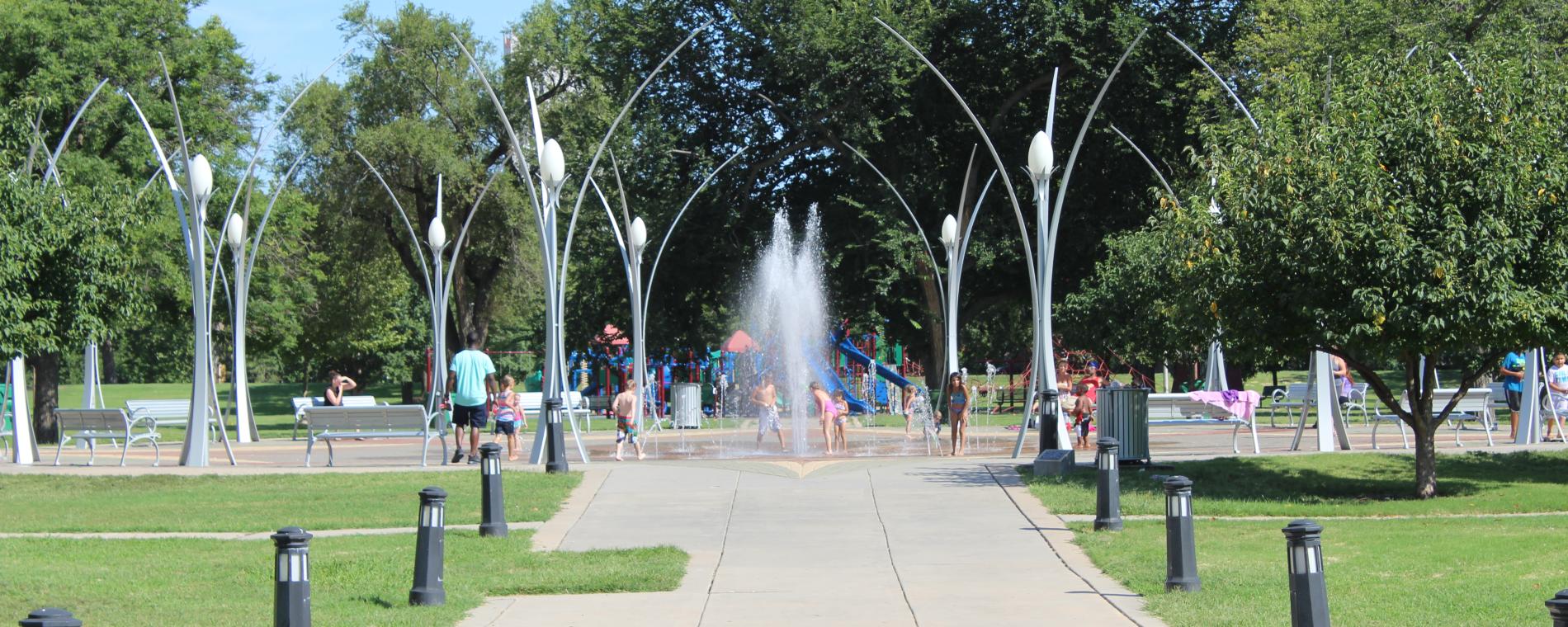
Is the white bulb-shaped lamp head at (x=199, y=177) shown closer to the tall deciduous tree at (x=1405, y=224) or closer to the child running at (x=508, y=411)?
the child running at (x=508, y=411)

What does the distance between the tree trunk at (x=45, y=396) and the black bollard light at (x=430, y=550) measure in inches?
1026

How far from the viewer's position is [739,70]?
39.2 meters

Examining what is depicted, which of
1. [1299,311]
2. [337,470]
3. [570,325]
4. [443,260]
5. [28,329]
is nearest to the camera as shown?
[1299,311]

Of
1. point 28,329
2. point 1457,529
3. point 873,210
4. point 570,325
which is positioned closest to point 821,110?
point 873,210

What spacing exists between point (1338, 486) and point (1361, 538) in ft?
14.5

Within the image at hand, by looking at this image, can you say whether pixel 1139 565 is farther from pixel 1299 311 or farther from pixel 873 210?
pixel 873 210

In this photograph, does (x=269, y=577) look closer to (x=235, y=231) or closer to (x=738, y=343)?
(x=235, y=231)

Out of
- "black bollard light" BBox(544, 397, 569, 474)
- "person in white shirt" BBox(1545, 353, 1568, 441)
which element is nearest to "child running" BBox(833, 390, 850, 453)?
"black bollard light" BBox(544, 397, 569, 474)

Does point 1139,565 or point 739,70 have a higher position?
point 739,70

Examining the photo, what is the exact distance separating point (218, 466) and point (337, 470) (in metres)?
2.46

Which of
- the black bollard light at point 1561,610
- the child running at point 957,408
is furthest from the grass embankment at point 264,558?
the child running at point 957,408

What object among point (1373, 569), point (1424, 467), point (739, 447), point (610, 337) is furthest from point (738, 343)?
point (1373, 569)

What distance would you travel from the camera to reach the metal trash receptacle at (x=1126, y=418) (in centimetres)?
1723

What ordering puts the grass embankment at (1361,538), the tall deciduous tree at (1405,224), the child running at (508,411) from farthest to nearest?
1. the child running at (508,411)
2. the tall deciduous tree at (1405,224)
3. the grass embankment at (1361,538)
